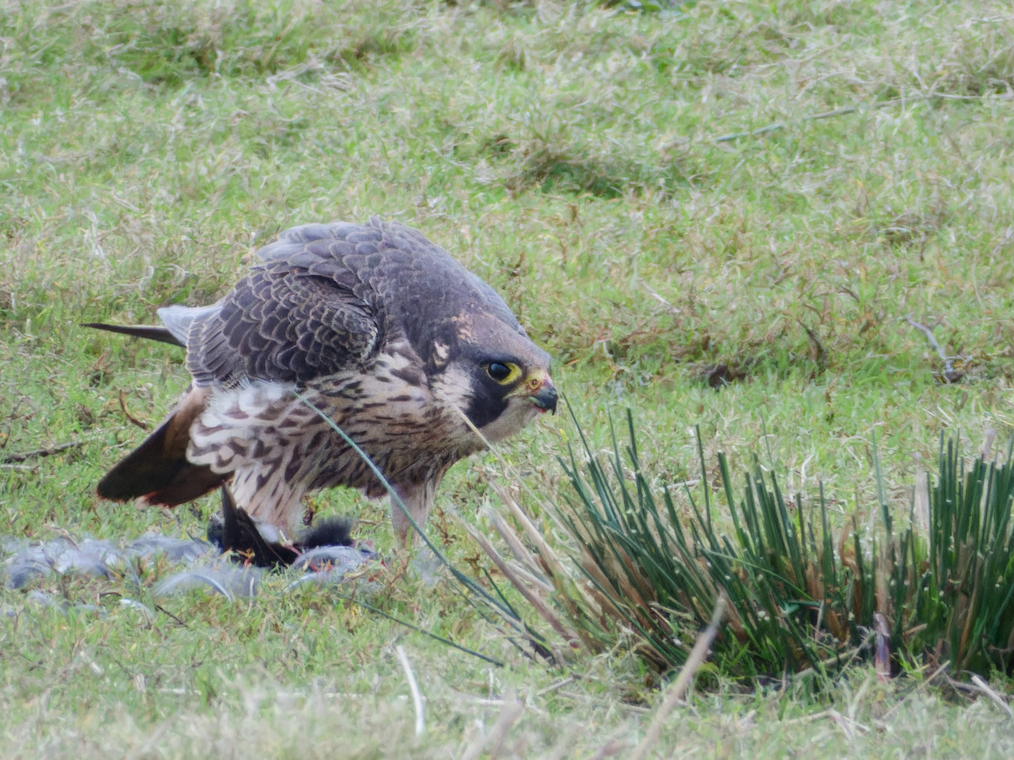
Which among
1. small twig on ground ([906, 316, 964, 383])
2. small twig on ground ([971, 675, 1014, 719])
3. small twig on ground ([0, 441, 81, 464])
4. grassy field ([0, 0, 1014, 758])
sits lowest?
small twig on ground ([0, 441, 81, 464])

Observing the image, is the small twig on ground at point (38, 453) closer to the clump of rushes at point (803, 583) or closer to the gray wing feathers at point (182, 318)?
the gray wing feathers at point (182, 318)

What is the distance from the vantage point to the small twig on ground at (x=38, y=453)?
5141mm

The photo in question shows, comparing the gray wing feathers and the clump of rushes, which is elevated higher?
the clump of rushes

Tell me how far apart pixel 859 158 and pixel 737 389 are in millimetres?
2729

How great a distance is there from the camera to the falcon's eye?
4.37 metres

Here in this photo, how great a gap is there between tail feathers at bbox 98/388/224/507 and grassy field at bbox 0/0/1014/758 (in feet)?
0.29

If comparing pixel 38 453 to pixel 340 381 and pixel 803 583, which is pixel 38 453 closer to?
pixel 340 381

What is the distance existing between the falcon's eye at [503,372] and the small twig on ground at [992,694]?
1945 mm

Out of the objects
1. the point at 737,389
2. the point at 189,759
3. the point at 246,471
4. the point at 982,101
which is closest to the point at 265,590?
the point at 246,471

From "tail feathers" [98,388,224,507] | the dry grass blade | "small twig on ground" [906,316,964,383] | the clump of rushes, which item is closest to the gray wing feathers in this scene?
"tail feathers" [98,388,224,507]

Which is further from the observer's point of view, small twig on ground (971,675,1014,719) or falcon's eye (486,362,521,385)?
falcon's eye (486,362,521,385)

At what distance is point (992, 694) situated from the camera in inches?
103

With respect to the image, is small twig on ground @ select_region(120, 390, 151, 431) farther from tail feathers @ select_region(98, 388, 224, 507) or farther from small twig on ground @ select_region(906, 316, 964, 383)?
small twig on ground @ select_region(906, 316, 964, 383)

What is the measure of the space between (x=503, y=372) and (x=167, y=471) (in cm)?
138
